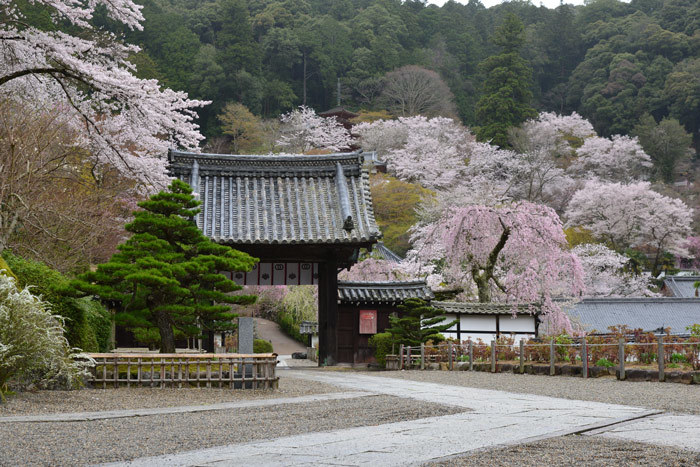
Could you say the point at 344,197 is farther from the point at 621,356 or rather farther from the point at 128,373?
the point at 128,373

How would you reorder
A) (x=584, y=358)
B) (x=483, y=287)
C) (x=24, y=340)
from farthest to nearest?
(x=483, y=287) < (x=584, y=358) < (x=24, y=340)

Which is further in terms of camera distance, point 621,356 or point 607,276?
point 607,276

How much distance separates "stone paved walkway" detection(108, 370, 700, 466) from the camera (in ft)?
17.1

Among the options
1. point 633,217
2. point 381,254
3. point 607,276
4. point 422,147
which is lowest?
point 607,276

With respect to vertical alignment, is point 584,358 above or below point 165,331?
below

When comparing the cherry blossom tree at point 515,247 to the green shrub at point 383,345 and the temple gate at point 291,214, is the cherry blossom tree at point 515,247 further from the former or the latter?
the temple gate at point 291,214

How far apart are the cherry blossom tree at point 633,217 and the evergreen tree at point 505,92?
39.3 feet

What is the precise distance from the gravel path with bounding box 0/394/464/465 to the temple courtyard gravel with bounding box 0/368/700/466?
0.5 inches

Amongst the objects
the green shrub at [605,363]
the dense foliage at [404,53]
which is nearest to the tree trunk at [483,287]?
the green shrub at [605,363]

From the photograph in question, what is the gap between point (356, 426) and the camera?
275 inches

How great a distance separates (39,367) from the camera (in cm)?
908

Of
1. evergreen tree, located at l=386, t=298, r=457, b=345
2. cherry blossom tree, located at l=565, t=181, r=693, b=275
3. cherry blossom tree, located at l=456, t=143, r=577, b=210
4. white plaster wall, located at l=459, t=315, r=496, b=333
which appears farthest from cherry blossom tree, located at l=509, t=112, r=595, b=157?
evergreen tree, located at l=386, t=298, r=457, b=345

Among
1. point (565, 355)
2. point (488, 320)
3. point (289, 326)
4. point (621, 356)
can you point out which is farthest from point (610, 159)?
point (621, 356)

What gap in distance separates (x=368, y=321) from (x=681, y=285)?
24.0m
